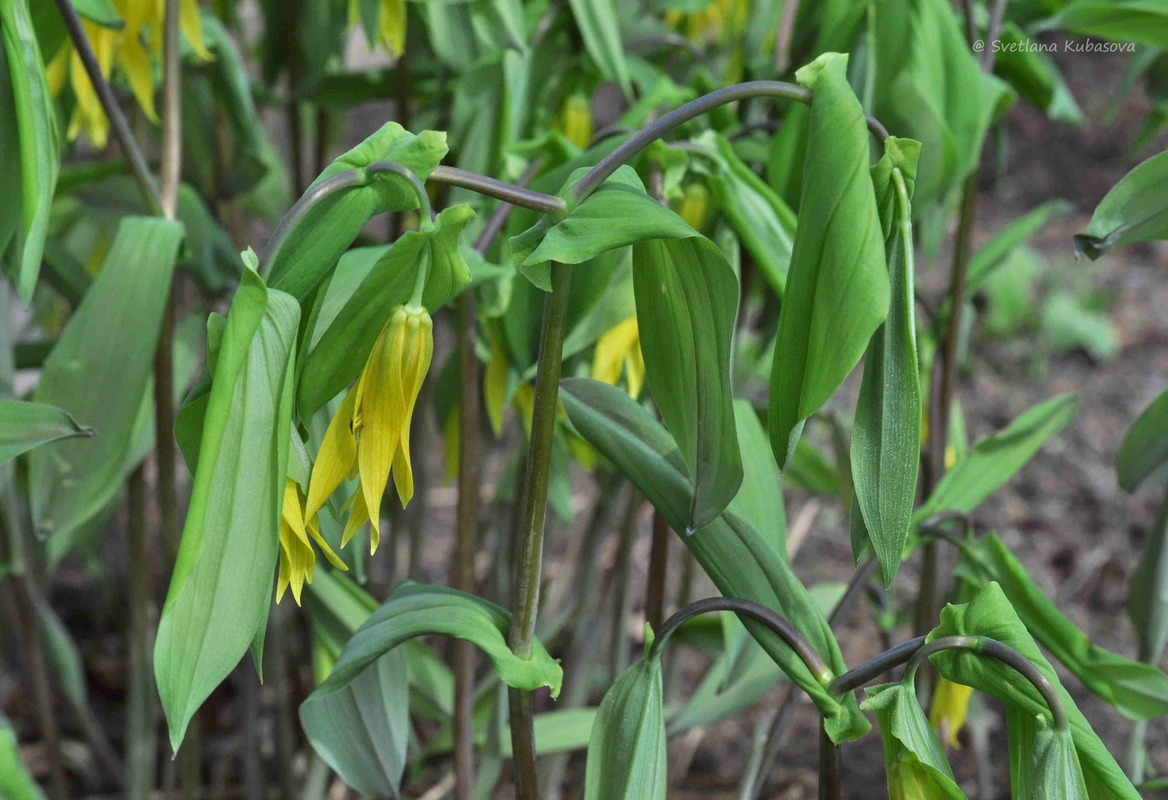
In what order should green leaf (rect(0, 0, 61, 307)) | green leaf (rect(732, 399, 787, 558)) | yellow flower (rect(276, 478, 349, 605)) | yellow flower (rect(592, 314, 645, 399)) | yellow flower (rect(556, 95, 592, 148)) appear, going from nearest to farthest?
yellow flower (rect(276, 478, 349, 605)), green leaf (rect(0, 0, 61, 307)), green leaf (rect(732, 399, 787, 558)), yellow flower (rect(592, 314, 645, 399)), yellow flower (rect(556, 95, 592, 148))

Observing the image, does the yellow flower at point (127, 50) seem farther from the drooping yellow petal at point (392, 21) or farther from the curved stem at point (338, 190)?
the curved stem at point (338, 190)

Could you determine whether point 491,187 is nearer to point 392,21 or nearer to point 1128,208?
point 1128,208

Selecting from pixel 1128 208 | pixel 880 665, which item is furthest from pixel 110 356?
pixel 1128 208

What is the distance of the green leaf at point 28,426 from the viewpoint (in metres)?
0.62

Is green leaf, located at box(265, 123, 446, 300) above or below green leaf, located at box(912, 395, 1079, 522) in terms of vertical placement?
above

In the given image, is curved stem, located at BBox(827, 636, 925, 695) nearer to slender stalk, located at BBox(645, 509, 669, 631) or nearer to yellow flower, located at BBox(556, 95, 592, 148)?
slender stalk, located at BBox(645, 509, 669, 631)

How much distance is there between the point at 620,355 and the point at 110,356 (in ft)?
1.25

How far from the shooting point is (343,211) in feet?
1.60

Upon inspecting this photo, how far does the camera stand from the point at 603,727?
61 centimetres

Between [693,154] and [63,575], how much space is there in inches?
53.7

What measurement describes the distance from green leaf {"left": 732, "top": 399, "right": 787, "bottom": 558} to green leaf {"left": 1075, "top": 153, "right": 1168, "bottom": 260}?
0.23 meters

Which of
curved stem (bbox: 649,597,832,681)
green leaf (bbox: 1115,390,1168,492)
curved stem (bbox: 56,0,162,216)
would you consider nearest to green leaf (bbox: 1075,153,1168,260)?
green leaf (bbox: 1115,390,1168,492)

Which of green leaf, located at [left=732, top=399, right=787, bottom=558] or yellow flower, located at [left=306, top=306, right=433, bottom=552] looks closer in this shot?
yellow flower, located at [left=306, top=306, right=433, bottom=552]

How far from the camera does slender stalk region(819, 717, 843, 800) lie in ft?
1.94
